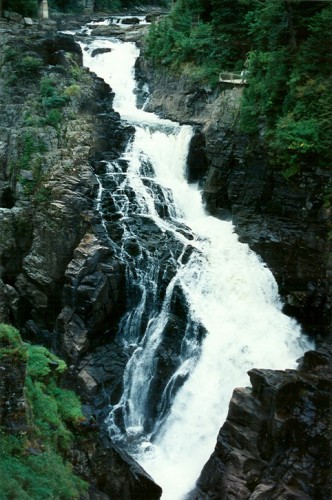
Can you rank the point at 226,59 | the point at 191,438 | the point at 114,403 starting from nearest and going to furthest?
the point at 191,438
the point at 114,403
the point at 226,59

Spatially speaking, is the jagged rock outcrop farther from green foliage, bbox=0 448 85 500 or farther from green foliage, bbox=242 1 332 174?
green foliage, bbox=242 1 332 174

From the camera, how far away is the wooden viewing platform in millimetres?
22477

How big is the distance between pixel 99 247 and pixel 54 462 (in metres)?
9.58

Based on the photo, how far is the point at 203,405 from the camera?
15.2m

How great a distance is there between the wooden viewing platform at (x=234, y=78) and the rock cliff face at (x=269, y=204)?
292 mm

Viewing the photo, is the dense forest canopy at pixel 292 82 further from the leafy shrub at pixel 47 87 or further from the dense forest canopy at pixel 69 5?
the dense forest canopy at pixel 69 5

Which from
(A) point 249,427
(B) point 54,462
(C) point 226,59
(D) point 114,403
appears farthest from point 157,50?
(B) point 54,462

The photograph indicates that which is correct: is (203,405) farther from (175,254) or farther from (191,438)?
(175,254)

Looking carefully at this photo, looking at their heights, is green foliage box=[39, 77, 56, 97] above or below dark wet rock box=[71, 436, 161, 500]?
above

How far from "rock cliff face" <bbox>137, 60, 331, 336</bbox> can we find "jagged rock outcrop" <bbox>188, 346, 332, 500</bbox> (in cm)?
395

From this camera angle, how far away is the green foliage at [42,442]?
870 centimetres

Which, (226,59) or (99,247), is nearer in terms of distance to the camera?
(99,247)

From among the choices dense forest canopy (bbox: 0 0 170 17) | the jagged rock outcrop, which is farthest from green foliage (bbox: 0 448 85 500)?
dense forest canopy (bbox: 0 0 170 17)

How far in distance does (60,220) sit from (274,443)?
38.1 feet
